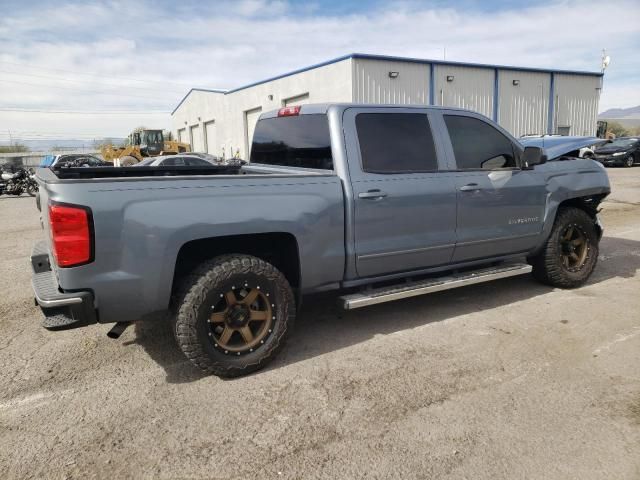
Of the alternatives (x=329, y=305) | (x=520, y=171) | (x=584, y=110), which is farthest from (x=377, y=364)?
(x=584, y=110)

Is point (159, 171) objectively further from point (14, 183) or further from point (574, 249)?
point (14, 183)

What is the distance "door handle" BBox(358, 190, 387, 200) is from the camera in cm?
393

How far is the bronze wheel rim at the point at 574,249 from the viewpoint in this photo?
5.45 m

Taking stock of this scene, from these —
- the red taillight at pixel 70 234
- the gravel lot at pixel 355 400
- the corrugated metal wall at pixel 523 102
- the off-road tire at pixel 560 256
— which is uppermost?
the corrugated metal wall at pixel 523 102

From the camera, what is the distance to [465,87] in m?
24.1

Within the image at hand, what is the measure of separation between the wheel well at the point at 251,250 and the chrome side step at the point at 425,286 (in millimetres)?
509

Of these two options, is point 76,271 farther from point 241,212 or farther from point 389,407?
point 389,407

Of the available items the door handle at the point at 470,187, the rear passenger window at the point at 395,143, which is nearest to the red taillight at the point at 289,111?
the rear passenger window at the point at 395,143

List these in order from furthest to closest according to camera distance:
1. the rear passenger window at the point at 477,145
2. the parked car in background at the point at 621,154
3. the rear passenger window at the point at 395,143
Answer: the parked car in background at the point at 621,154 → the rear passenger window at the point at 477,145 → the rear passenger window at the point at 395,143

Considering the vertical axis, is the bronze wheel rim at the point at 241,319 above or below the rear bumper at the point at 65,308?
below

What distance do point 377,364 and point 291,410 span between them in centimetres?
88

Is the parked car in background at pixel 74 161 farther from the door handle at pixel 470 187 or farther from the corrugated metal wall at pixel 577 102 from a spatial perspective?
the corrugated metal wall at pixel 577 102

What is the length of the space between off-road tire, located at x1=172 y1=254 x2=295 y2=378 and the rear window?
1.13m

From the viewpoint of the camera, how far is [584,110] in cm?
→ 2959
